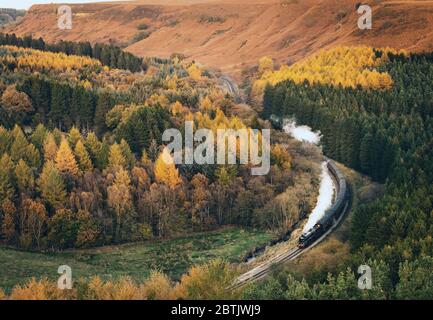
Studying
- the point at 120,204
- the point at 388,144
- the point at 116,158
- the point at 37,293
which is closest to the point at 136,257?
the point at 120,204

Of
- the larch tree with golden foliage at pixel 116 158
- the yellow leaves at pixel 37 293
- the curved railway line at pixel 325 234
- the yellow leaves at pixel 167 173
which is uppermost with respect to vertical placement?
the larch tree with golden foliage at pixel 116 158

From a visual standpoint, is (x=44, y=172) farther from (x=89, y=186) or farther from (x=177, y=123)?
(x=177, y=123)

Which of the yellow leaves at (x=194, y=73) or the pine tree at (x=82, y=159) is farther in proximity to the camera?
the yellow leaves at (x=194, y=73)

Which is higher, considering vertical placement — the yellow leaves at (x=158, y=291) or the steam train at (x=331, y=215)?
the yellow leaves at (x=158, y=291)

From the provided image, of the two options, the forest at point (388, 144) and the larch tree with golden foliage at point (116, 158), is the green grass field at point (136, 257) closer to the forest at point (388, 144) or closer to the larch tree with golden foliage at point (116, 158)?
the larch tree with golden foliage at point (116, 158)

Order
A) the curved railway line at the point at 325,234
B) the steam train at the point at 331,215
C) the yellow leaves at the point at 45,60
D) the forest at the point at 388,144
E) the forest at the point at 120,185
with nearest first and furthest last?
the forest at the point at 388,144 → the curved railway line at the point at 325,234 → the steam train at the point at 331,215 → the forest at the point at 120,185 → the yellow leaves at the point at 45,60

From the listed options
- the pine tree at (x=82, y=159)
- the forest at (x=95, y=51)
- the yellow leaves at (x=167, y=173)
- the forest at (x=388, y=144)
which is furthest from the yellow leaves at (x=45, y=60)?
the yellow leaves at (x=167, y=173)
